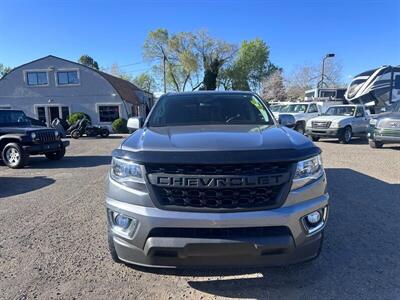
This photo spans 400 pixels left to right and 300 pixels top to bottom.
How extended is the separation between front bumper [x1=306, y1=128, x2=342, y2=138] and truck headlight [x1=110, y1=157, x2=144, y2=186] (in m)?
14.3

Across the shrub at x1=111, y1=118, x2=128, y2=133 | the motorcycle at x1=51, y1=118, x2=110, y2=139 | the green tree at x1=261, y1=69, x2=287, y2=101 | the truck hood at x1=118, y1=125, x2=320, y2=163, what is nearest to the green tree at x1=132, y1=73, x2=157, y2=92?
the green tree at x1=261, y1=69, x2=287, y2=101

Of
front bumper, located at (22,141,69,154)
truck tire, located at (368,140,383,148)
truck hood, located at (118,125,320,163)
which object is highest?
truck hood, located at (118,125,320,163)

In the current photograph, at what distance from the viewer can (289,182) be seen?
2525 mm

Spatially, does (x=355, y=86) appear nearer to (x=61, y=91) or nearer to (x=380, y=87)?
(x=380, y=87)

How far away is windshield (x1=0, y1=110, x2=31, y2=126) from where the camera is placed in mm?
10812

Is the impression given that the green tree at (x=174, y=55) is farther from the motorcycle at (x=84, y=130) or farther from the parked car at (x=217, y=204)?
the parked car at (x=217, y=204)

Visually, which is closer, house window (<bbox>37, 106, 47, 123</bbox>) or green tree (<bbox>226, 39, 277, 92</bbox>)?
house window (<bbox>37, 106, 47, 123</bbox>)

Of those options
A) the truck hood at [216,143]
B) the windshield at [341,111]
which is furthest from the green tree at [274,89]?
the truck hood at [216,143]

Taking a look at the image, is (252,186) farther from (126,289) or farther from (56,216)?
(56,216)

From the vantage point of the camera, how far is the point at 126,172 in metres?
2.67

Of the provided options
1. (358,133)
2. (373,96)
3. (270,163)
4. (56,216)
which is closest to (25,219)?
(56,216)

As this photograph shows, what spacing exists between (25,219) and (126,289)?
2.85 meters

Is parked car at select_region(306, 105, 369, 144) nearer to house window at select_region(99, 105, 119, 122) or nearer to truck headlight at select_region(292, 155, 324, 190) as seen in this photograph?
truck headlight at select_region(292, 155, 324, 190)

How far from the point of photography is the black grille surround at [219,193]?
246 cm
